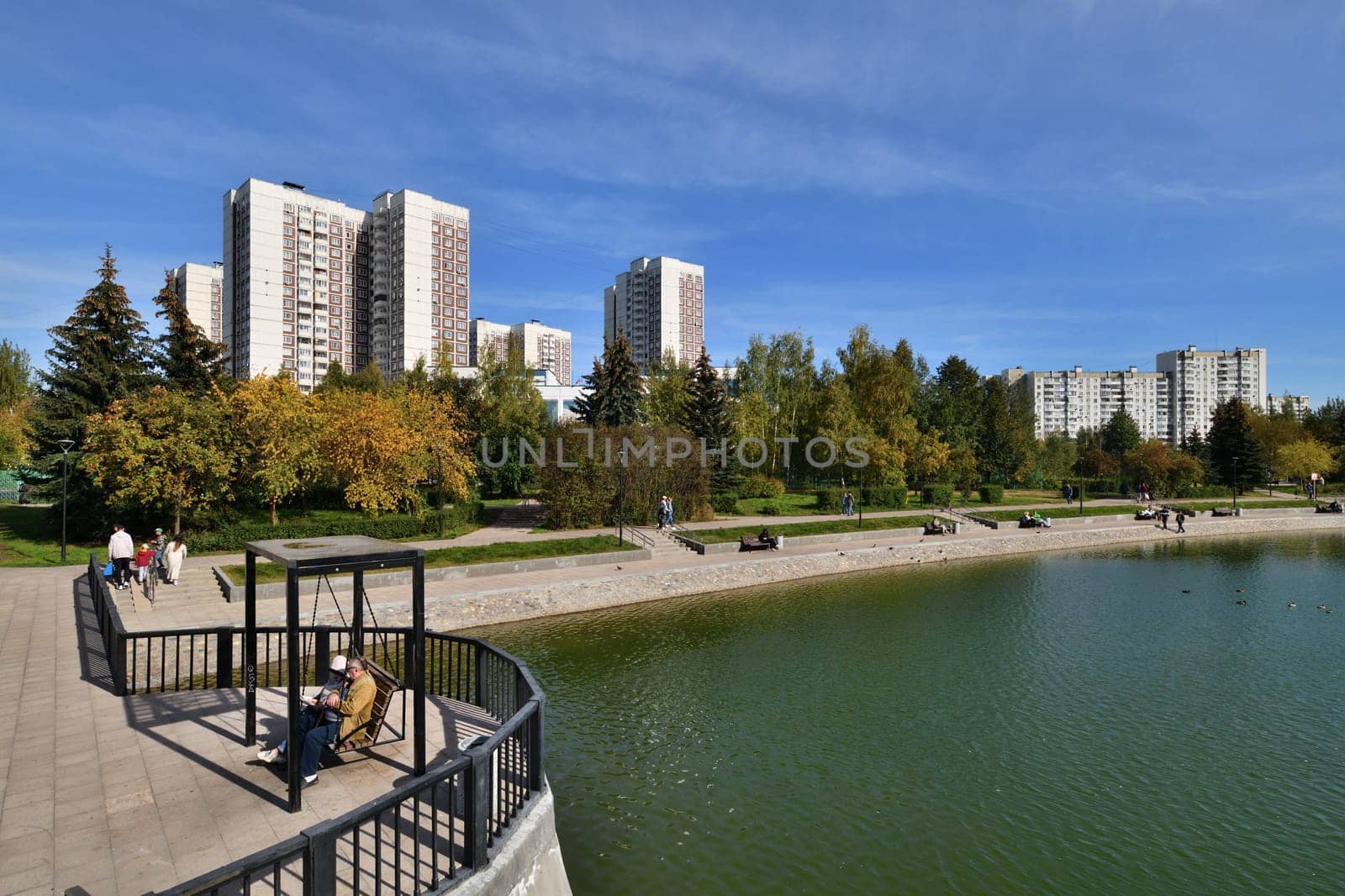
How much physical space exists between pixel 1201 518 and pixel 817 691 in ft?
157

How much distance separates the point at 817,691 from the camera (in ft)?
47.4

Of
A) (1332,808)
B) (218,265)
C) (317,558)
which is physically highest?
(218,265)

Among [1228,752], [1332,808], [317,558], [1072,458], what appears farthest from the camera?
[1072,458]

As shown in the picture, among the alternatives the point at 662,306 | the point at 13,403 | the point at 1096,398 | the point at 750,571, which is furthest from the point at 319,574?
the point at 1096,398

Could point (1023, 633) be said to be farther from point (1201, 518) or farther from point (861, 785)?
point (1201, 518)

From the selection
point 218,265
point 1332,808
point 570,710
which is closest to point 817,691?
point 570,710

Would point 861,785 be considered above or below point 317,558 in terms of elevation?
below

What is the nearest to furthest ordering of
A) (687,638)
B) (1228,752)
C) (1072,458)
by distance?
(1228,752) < (687,638) < (1072,458)

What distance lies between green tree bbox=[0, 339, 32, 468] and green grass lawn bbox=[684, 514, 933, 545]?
123ft

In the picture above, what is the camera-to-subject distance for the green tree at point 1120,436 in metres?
81.3

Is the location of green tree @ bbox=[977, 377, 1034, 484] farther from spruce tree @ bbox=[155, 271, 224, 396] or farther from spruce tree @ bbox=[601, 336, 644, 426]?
spruce tree @ bbox=[155, 271, 224, 396]

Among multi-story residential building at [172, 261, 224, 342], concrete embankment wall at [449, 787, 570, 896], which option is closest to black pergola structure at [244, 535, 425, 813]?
concrete embankment wall at [449, 787, 570, 896]

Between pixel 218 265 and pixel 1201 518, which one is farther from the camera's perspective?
pixel 218 265

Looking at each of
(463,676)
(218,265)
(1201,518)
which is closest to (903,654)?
(463,676)
